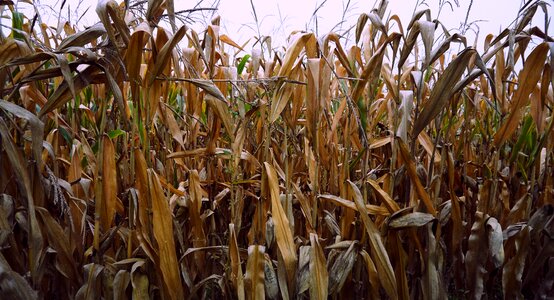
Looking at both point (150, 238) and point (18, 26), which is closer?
point (150, 238)

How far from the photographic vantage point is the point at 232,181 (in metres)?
1.16

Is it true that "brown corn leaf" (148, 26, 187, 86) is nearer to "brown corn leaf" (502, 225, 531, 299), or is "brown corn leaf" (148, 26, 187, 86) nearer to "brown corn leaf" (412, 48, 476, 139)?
"brown corn leaf" (412, 48, 476, 139)

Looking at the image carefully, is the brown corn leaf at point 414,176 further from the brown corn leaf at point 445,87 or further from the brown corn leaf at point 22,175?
the brown corn leaf at point 22,175

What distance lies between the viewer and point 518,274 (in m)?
1.41

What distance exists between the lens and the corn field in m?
1.05

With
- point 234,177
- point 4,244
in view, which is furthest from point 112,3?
point 4,244

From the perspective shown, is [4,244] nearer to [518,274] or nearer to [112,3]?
[112,3]

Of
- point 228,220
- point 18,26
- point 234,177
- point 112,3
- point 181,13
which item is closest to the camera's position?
point 112,3

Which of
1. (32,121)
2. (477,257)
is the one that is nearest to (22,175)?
(32,121)

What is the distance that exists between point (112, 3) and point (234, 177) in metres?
0.48

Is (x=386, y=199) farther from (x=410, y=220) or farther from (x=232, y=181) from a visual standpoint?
(x=232, y=181)

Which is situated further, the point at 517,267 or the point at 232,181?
the point at 517,267

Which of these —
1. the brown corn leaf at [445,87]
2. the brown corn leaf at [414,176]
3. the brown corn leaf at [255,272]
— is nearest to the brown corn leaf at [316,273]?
the brown corn leaf at [255,272]

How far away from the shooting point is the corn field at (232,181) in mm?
1048
